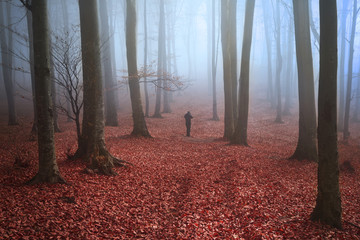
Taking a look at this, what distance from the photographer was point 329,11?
15.7ft

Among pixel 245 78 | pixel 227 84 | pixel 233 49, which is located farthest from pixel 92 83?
pixel 233 49

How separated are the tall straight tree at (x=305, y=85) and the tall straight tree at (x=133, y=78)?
7.95m

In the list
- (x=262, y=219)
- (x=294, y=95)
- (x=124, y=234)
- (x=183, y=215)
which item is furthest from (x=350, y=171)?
(x=294, y=95)

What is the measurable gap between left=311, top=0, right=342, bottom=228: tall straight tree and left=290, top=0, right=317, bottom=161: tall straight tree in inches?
209

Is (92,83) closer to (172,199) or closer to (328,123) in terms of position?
(172,199)

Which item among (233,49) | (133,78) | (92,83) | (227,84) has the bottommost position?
(92,83)

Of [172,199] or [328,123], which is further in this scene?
[172,199]

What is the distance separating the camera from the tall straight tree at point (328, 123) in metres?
4.78

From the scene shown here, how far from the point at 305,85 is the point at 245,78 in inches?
130

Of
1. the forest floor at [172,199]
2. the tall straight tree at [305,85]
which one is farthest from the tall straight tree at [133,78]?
the tall straight tree at [305,85]

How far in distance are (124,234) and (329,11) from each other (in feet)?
19.8

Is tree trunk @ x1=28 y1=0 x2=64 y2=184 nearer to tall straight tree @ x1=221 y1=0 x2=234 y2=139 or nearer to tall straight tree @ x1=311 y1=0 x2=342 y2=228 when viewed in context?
tall straight tree @ x1=311 y1=0 x2=342 y2=228

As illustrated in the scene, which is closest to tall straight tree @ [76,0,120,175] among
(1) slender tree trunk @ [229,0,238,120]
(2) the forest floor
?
(2) the forest floor

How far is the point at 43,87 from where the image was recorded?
556cm
